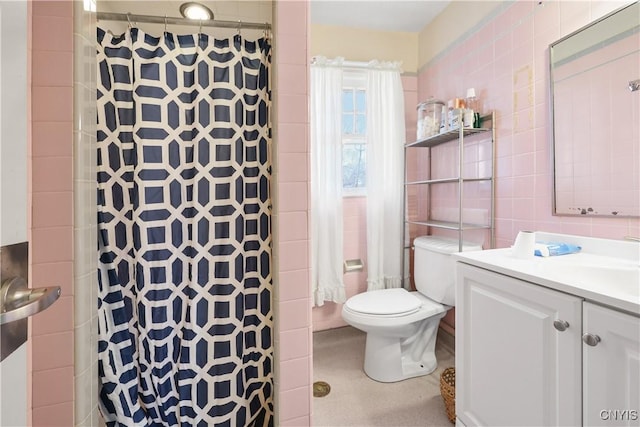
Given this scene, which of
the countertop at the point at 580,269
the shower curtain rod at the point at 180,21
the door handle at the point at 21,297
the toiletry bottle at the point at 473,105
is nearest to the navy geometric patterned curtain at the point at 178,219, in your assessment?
the shower curtain rod at the point at 180,21

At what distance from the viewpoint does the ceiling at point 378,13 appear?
200cm

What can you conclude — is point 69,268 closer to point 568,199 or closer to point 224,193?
point 224,193

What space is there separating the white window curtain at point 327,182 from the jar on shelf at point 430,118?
0.59 m

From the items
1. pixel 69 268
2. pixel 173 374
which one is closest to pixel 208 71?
pixel 69 268

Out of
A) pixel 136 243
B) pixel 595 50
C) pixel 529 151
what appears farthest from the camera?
pixel 529 151

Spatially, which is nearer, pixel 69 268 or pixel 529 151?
pixel 69 268

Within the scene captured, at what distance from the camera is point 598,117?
1.20m

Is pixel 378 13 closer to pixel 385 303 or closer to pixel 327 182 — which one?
pixel 327 182

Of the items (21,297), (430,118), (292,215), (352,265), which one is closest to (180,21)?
(292,215)

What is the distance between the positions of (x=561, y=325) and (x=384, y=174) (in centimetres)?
Result: 155

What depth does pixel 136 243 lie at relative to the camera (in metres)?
1.03

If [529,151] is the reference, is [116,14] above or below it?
above

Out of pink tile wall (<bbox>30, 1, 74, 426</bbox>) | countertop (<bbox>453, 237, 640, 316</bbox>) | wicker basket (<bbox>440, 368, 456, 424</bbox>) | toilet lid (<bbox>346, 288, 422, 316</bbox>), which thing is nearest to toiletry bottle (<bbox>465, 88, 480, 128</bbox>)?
countertop (<bbox>453, 237, 640, 316</bbox>)

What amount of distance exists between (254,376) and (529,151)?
168cm
